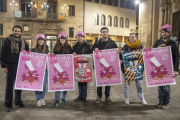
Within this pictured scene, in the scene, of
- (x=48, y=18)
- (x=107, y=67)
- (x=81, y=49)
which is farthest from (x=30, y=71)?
(x=48, y=18)

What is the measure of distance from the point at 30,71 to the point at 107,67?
2.25 meters

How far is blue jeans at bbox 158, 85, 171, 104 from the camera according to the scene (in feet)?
15.5

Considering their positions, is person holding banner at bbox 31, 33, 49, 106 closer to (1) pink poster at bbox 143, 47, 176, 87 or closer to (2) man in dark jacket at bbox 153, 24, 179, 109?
(1) pink poster at bbox 143, 47, 176, 87

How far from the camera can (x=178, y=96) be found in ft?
19.6

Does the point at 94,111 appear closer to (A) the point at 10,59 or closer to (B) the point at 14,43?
(A) the point at 10,59

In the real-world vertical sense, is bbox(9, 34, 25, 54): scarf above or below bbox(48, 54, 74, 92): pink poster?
above

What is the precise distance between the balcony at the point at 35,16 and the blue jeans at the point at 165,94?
27650 mm

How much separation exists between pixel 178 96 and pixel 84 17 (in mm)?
27481

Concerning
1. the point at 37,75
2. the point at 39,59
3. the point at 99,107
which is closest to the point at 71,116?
the point at 99,107

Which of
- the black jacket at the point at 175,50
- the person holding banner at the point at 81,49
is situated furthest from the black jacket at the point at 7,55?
the black jacket at the point at 175,50

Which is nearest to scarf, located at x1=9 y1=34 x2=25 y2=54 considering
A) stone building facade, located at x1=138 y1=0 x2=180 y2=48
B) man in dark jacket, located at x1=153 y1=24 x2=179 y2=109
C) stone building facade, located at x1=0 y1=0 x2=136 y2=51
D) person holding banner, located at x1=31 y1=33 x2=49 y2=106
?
person holding banner, located at x1=31 y1=33 x2=49 y2=106

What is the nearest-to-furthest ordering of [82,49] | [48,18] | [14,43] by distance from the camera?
[14,43], [82,49], [48,18]

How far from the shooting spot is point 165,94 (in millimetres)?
4789

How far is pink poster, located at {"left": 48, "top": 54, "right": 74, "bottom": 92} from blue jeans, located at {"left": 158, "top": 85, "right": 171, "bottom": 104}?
8.44 ft
